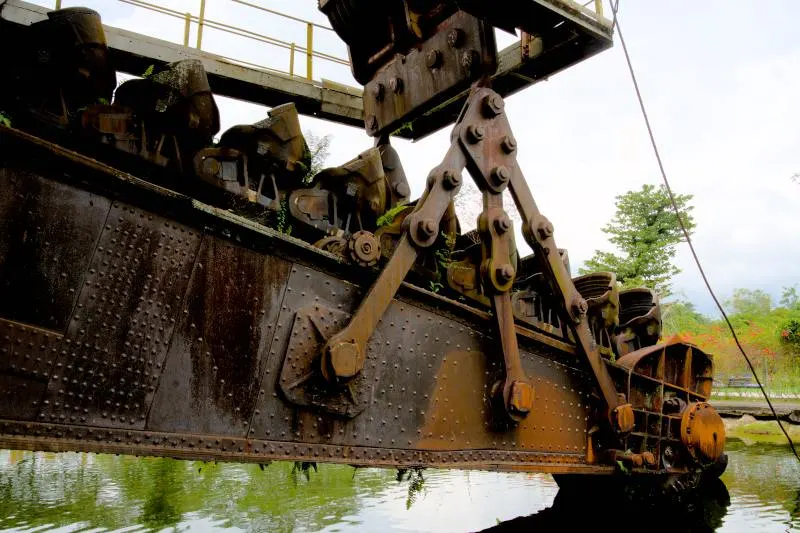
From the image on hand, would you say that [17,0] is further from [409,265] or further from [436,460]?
[436,460]

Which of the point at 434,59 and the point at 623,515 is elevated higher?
the point at 434,59

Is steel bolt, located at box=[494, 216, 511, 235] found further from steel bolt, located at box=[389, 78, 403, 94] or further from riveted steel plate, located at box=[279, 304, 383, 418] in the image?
steel bolt, located at box=[389, 78, 403, 94]

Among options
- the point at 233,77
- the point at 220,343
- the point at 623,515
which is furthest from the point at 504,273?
the point at 233,77

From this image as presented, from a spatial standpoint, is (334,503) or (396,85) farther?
(334,503)

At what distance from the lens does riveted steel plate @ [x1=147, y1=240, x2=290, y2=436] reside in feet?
12.5

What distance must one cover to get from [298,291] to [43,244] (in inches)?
67.8

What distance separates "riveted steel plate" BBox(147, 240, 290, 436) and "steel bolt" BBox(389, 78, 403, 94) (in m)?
3.45

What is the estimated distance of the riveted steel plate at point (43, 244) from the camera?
132 inches

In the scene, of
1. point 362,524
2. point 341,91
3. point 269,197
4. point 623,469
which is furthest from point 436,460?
point 341,91

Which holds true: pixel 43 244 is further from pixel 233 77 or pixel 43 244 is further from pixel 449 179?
pixel 233 77

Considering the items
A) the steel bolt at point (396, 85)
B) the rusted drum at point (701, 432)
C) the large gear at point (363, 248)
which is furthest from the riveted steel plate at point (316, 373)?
the rusted drum at point (701, 432)

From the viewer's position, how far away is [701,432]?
22.7 ft

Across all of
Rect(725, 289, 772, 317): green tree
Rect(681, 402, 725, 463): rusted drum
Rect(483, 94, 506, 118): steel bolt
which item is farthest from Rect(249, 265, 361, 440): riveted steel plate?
Rect(725, 289, 772, 317): green tree

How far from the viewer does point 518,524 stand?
7.00 meters
